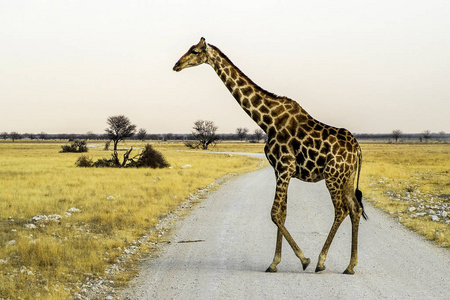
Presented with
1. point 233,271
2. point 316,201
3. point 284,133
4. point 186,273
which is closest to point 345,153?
point 284,133

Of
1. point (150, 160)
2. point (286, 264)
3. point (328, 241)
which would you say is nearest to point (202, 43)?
point (328, 241)

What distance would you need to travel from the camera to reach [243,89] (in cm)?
728

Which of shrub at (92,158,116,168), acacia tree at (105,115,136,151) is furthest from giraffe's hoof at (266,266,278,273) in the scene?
acacia tree at (105,115,136,151)

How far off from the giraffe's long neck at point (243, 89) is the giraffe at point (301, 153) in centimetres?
2

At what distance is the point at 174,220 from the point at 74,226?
8.69ft

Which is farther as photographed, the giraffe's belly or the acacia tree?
the acacia tree

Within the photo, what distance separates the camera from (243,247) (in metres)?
8.27

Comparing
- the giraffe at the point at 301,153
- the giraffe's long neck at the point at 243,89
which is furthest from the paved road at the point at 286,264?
the giraffe's long neck at the point at 243,89

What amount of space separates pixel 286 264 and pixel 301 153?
2.04 meters

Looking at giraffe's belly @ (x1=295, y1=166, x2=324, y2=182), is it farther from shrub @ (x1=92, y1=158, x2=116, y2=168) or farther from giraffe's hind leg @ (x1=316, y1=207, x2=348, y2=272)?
shrub @ (x1=92, y1=158, x2=116, y2=168)

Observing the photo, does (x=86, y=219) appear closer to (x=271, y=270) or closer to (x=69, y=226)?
(x=69, y=226)

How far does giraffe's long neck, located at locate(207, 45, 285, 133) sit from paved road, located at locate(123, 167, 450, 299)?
2558 mm

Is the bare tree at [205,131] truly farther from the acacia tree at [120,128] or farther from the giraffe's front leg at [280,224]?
the giraffe's front leg at [280,224]

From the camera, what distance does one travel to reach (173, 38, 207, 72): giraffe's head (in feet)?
22.7
